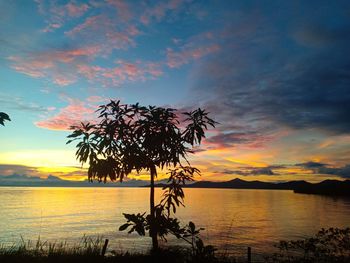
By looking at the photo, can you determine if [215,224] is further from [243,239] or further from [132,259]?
[132,259]

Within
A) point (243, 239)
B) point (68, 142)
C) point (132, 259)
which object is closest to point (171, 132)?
point (68, 142)

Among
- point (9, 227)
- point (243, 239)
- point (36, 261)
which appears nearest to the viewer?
point (36, 261)

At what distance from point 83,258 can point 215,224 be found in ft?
192

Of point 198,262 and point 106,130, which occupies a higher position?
point 106,130

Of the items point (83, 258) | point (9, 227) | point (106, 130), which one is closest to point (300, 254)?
point (83, 258)

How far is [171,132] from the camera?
39.7ft

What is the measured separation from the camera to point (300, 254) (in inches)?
1432

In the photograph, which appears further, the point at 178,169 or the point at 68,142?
the point at 178,169

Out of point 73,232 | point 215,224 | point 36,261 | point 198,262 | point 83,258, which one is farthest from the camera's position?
point 215,224

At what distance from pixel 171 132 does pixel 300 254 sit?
101 ft

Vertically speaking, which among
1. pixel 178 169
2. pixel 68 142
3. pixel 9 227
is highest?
pixel 68 142

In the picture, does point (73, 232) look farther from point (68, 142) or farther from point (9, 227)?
point (68, 142)

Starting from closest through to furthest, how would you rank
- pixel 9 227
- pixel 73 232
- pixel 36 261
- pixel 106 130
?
pixel 106 130 → pixel 36 261 → pixel 73 232 → pixel 9 227

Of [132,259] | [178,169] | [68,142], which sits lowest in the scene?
[132,259]
